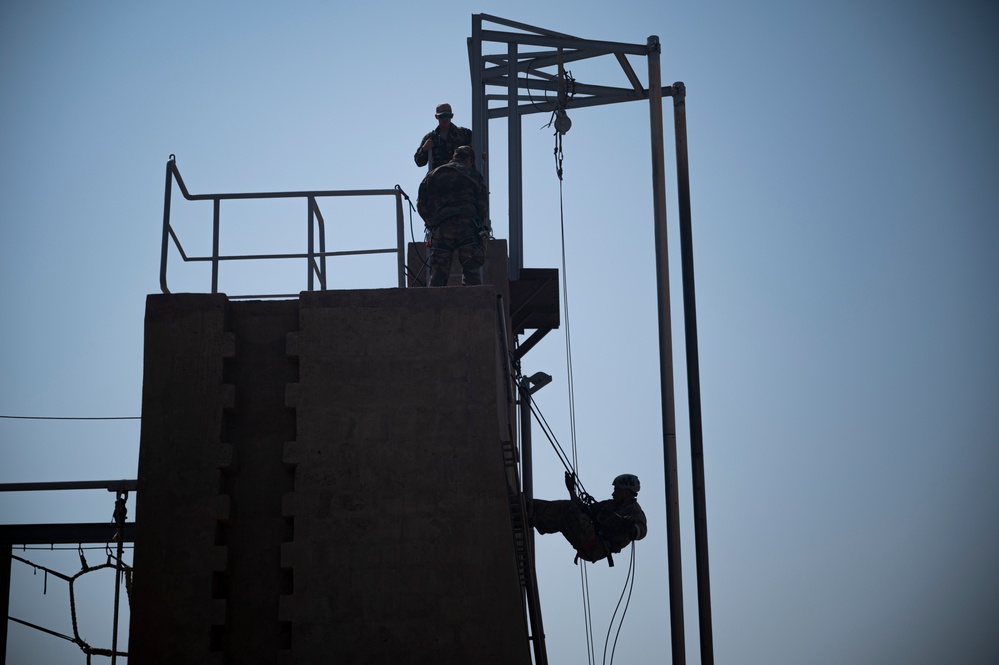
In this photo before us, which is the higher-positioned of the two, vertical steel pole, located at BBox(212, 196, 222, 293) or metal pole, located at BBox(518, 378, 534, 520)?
vertical steel pole, located at BBox(212, 196, 222, 293)

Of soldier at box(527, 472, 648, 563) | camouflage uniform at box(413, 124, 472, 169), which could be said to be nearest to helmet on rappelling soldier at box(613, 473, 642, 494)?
soldier at box(527, 472, 648, 563)

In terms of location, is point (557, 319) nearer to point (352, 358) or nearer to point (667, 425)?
point (667, 425)

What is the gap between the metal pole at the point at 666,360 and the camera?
41.8 ft

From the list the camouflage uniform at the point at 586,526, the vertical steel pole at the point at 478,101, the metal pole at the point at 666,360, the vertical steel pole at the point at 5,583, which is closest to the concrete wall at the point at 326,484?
the camouflage uniform at the point at 586,526

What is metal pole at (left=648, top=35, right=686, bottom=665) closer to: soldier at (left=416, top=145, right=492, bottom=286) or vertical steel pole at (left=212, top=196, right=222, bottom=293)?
soldier at (left=416, top=145, right=492, bottom=286)

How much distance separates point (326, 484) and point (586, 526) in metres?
3.49

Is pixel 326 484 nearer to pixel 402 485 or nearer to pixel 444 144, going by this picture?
pixel 402 485

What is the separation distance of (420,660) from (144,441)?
308 cm

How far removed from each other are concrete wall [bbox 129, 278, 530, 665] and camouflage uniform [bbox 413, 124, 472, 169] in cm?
321

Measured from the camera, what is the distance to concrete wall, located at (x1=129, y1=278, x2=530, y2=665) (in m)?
10.3

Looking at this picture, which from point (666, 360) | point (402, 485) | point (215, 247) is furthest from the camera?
point (666, 360)

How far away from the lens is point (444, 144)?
13828mm

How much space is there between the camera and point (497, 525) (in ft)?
34.3

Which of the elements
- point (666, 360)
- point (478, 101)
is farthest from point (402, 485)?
point (478, 101)
